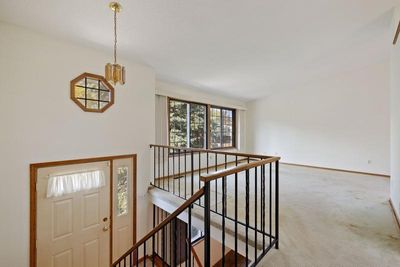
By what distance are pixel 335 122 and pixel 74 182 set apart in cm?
637

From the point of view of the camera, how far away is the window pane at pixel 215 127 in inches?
243

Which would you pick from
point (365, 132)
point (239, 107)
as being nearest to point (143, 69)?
point (239, 107)

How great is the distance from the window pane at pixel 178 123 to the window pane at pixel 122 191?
1.53 m

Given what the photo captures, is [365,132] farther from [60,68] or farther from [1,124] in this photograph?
[1,124]

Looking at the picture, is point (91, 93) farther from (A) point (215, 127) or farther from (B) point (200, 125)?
(A) point (215, 127)

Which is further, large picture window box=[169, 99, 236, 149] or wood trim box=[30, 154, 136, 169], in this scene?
large picture window box=[169, 99, 236, 149]

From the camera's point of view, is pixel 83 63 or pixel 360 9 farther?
pixel 83 63

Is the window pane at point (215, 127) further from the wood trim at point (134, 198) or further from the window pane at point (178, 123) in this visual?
the wood trim at point (134, 198)

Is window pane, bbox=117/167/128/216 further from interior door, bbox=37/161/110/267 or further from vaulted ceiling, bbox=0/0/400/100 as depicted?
vaulted ceiling, bbox=0/0/400/100

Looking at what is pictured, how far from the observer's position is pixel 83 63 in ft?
9.82

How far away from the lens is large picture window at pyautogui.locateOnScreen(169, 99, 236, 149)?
4969 mm

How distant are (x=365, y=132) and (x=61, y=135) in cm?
670

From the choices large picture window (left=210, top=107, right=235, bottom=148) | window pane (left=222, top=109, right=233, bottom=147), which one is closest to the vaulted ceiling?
large picture window (left=210, top=107, right=235, bottom=148)

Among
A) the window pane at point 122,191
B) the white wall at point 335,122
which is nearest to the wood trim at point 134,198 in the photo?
the window pane at point 122,191
